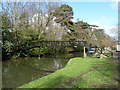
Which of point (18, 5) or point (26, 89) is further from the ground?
point (18, 5)

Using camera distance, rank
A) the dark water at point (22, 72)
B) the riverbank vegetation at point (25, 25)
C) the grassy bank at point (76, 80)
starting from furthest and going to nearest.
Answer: the riverbank vegetation at point (25, 25) < the dark water at point (22, 72) < the grassy bank at point (76, 80)

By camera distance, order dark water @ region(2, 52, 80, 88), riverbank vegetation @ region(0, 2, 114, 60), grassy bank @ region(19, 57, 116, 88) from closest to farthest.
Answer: grassy bank @ region(19, 57, 116, 88) < dark water @ region(2, 52, 80, 88) < riverbank vegetation @ region(0, 2, 114, 60)

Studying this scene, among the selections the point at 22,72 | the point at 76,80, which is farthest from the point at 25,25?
the point at 76,80

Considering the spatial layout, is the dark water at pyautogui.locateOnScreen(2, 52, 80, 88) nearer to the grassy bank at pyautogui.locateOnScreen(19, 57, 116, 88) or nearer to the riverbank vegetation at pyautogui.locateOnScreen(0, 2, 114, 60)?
the grassy bank at pyautogui.locateOnScreen(19, 57, 116, 88)

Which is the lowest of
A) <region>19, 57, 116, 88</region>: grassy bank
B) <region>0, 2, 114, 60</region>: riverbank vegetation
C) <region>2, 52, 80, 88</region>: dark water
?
<region>2, 52, 80, 88</region>: dark water

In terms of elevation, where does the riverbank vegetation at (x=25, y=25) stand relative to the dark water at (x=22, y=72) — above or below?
above

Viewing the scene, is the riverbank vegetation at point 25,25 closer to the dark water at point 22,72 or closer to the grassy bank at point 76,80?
the dark water at point 22,72

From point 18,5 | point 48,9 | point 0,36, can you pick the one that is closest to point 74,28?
point 48,9

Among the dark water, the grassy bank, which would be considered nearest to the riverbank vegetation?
the dark water

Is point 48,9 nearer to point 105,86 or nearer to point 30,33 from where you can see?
point 30,33

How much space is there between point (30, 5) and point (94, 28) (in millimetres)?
25625

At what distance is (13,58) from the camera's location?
1312cm

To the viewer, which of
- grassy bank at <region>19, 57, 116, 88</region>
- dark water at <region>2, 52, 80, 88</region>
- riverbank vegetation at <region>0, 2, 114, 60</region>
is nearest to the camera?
grassy bank at <region>19, 57, 116, 88</region>

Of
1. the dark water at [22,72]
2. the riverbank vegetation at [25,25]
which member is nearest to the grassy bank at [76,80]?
the dark water at [22,72]
